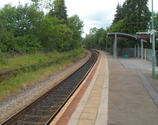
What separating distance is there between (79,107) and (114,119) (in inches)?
64.2

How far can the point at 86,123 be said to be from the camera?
543 centimetres

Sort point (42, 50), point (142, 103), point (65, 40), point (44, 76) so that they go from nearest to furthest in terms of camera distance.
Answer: point (142, 103), point (44, 76), point (42, 50), point (65, 40)

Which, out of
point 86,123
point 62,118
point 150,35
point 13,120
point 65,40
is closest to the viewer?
point 86,123

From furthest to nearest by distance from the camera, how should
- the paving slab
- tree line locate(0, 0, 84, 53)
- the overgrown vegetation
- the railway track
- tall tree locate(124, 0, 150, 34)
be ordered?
1. tall tree locate(124, 0, 150, 34)
2. tree line locate(0, 0, 84, 53)
3. the overgrown vegetation
4. the railway track
5. the paving slab

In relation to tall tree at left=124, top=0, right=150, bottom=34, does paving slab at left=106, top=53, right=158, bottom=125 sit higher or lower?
lower

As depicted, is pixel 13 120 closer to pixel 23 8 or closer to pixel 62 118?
pixel 62 118

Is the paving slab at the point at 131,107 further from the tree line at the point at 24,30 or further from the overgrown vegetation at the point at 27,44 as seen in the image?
the tree line at the point at 24,30

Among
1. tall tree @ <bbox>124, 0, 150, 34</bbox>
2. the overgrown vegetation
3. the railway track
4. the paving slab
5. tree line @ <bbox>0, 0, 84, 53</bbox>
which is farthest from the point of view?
tall tree @ <bbox>124, 0, 150, 34</bbox>

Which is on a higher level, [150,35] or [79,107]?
[150,35]

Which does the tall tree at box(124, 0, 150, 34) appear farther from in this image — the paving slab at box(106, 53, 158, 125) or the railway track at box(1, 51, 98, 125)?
the railway track at box(1, 51, 98, 125)

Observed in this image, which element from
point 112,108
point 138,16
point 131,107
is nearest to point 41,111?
point 112,108

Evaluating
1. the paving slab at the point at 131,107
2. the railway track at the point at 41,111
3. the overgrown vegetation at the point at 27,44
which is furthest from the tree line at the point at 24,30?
the paving slab at the point at 131,107

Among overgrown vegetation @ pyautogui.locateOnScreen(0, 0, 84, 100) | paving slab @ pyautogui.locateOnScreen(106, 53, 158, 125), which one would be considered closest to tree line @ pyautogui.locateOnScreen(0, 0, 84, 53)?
overgrown vegetation @ pyautogui.locateOnScreen(0, 0, 84, 100)

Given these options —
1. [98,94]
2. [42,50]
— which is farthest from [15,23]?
[98,94]
